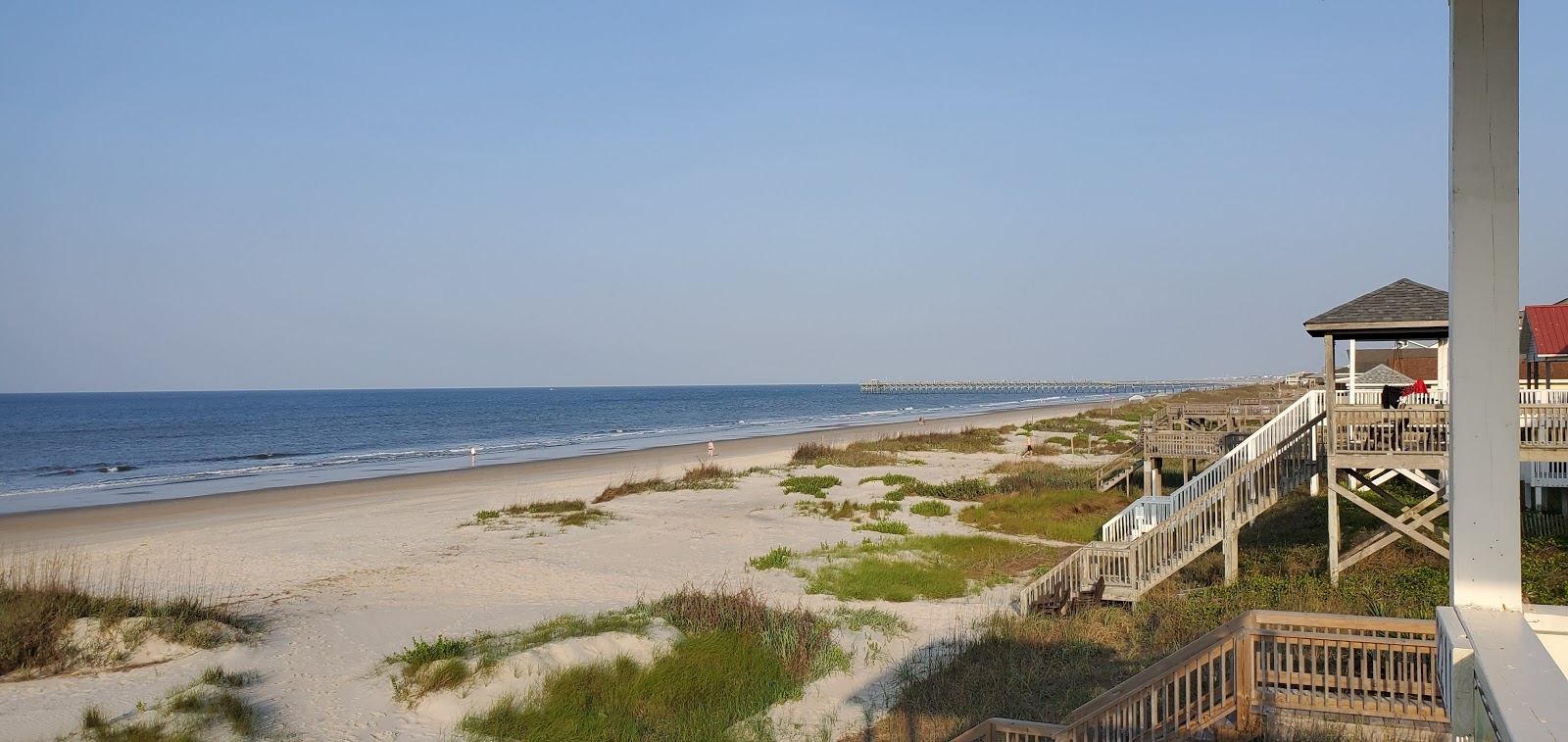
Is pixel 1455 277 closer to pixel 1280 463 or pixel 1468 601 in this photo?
pixel 1468 601

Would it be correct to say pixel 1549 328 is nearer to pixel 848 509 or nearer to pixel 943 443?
pixel 848 509

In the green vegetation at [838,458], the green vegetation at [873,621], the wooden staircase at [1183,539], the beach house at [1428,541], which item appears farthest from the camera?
the green vegetation at [838,458]

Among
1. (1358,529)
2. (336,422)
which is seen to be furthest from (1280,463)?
(336,422)

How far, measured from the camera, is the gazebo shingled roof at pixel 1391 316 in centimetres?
1458

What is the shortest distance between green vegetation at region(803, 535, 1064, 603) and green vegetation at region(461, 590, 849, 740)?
300cm

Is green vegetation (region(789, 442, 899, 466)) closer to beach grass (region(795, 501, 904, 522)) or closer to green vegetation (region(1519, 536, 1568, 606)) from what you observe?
beach grass (region(795, 501, 904, 522))

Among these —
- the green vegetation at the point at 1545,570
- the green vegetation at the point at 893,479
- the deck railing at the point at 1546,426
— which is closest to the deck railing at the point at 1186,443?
the green vegetation at the point at 1545,570

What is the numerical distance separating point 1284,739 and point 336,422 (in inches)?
3922

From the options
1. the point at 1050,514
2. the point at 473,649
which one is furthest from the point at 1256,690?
the point at 1050,514

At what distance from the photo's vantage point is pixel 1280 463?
1526cm

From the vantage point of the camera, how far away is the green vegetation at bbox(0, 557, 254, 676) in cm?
1124

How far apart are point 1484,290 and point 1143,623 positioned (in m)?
10.5

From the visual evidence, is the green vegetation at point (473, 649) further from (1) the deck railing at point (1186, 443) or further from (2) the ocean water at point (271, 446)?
(2) the ocean water at point (271, 446)

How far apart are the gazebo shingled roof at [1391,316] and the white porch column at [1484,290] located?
1295 cm
